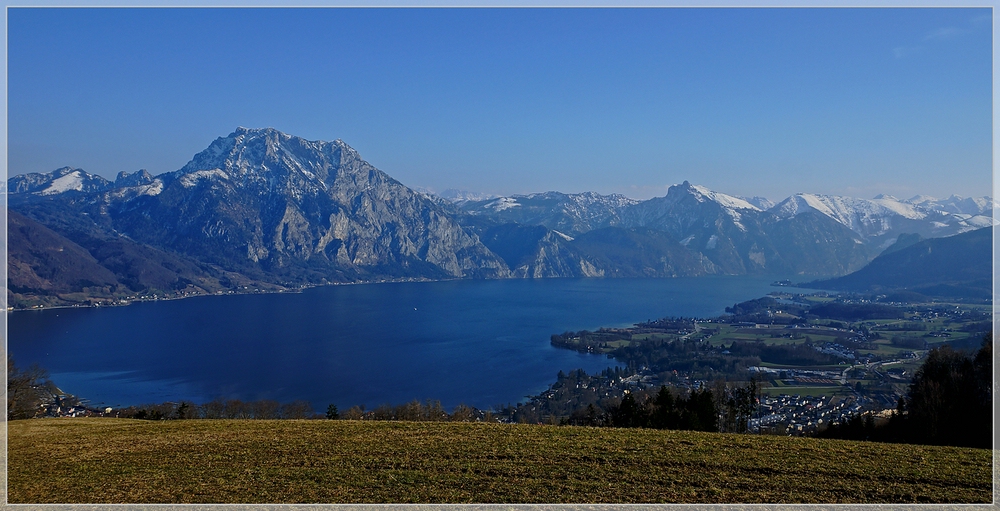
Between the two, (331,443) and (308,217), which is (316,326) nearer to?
(331,443)

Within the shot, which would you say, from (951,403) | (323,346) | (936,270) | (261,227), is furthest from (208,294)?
(936,270)

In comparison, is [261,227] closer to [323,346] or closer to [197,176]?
[197,176]

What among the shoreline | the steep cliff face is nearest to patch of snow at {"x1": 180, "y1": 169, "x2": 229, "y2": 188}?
the steep cliff face

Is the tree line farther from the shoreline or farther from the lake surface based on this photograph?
the shoreline

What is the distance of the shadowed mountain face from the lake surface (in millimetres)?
34237

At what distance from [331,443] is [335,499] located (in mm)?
3445

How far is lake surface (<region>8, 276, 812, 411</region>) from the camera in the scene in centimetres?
5162

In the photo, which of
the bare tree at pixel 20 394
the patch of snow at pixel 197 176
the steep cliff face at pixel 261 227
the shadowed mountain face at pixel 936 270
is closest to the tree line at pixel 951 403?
the bare tree at pixel 20 394

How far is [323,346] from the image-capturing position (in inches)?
2805

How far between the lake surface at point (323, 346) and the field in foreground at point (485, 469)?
114 feet

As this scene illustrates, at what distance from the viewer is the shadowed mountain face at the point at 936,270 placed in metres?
111

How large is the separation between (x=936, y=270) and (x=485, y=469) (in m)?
153

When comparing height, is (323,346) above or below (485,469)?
below

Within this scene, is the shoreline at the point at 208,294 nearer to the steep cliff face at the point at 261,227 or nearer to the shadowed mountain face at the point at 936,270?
the steep cliff face at the point at 261,227
